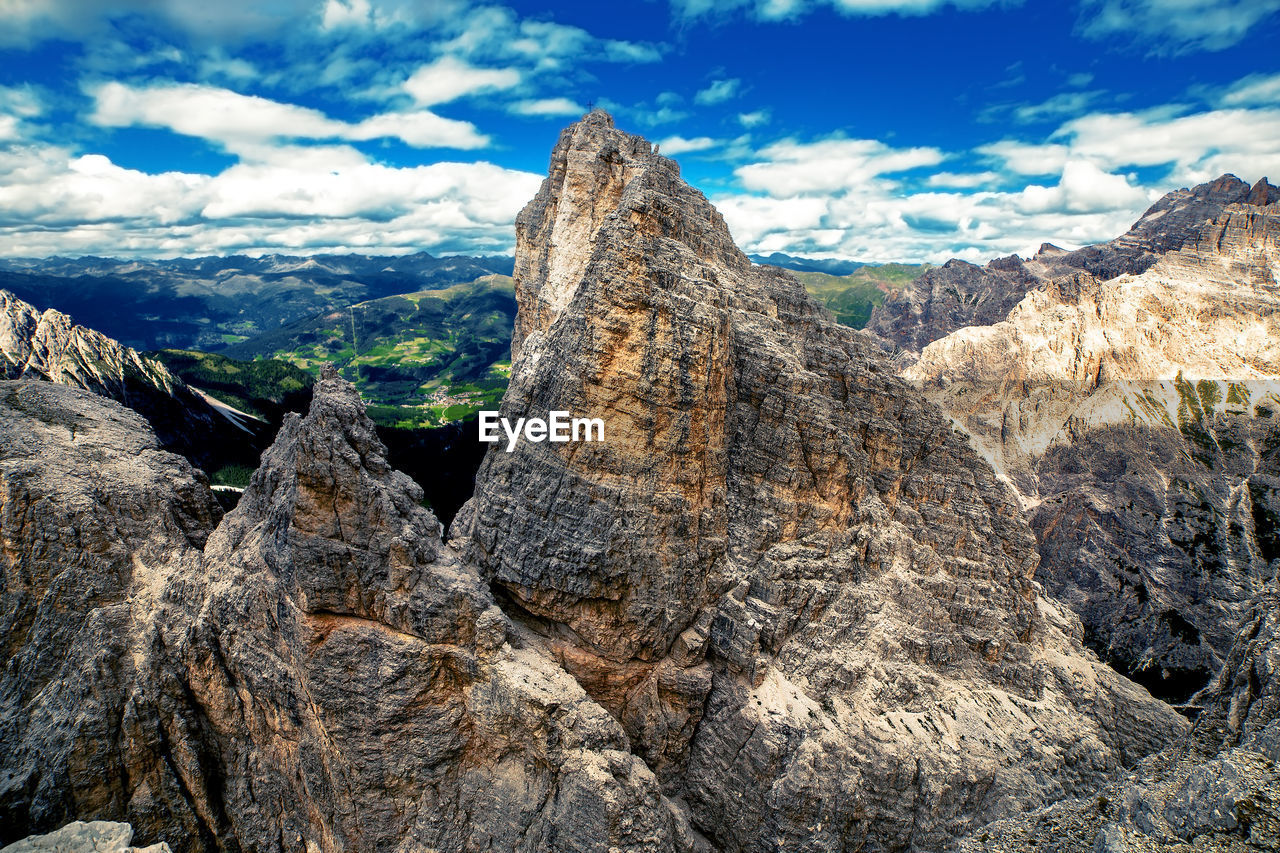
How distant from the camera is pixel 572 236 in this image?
47.8 metres

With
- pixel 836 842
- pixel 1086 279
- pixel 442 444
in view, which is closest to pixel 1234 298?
pixel 1086 279

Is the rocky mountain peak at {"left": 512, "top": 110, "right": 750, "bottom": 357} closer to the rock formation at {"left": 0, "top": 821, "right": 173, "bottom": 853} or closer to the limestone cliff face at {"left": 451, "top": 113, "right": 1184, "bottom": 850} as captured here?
the limestone cliff face at {"left": 451, "top": 113, "right": 1184, "bottom": 850}

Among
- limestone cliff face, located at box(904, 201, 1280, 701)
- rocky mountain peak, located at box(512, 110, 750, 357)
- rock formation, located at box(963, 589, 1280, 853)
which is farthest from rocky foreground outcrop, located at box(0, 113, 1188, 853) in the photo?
limestone cliff face, located at box(904, 201, 1280, 701)

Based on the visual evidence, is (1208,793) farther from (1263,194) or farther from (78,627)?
(1263,194)

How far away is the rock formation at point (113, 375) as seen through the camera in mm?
55969

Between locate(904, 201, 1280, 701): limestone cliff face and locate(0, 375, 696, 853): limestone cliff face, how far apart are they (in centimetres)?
10380

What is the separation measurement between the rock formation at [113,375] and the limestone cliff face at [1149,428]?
137165 millimetres

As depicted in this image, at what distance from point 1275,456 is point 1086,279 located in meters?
56.0

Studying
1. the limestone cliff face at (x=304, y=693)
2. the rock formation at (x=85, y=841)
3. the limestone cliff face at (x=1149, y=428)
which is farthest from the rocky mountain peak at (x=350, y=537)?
the limestone cliff face at (x=1149, y=428)

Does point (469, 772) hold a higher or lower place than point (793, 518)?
lower

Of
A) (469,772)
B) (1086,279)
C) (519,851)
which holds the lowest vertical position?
(519,851)

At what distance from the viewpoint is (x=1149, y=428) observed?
122 metres

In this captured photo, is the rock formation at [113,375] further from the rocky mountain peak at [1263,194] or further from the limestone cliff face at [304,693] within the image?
the rocky mountain peak at [1263,194]

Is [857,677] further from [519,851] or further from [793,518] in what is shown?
Result: [519,851]
